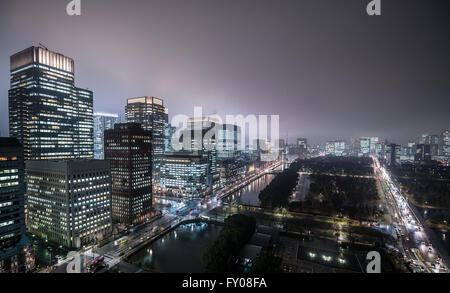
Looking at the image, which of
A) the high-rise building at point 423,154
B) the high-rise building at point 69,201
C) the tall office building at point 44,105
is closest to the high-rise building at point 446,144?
the high-rise building at point 423,154

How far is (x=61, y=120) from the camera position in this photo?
2430 inches

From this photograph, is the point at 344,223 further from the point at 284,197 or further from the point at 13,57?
the point at 13,57

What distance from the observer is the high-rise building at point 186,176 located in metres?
68.1

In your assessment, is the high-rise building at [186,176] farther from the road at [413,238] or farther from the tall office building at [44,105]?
the road at [413,238]

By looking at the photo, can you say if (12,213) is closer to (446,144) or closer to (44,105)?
(44,105)

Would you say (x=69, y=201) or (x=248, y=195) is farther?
(x=248, y=195)

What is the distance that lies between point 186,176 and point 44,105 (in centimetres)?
4695

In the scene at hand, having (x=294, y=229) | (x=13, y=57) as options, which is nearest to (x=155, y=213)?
(x=294, y=229)

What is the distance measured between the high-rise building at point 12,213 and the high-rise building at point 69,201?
458cm

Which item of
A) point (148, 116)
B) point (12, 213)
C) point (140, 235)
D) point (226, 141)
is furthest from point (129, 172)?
point (226, 141)

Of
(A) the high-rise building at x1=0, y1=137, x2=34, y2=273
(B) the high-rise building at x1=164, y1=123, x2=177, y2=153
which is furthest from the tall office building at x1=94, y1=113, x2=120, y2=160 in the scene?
(A) the high-rise building at x1=0, y1=137, x2=34, y2=273

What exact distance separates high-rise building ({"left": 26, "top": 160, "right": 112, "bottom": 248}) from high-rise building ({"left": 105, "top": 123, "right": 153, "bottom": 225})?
528 centimetres

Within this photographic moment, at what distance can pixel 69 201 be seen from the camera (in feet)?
110

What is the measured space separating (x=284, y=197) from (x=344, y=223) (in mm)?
15512
